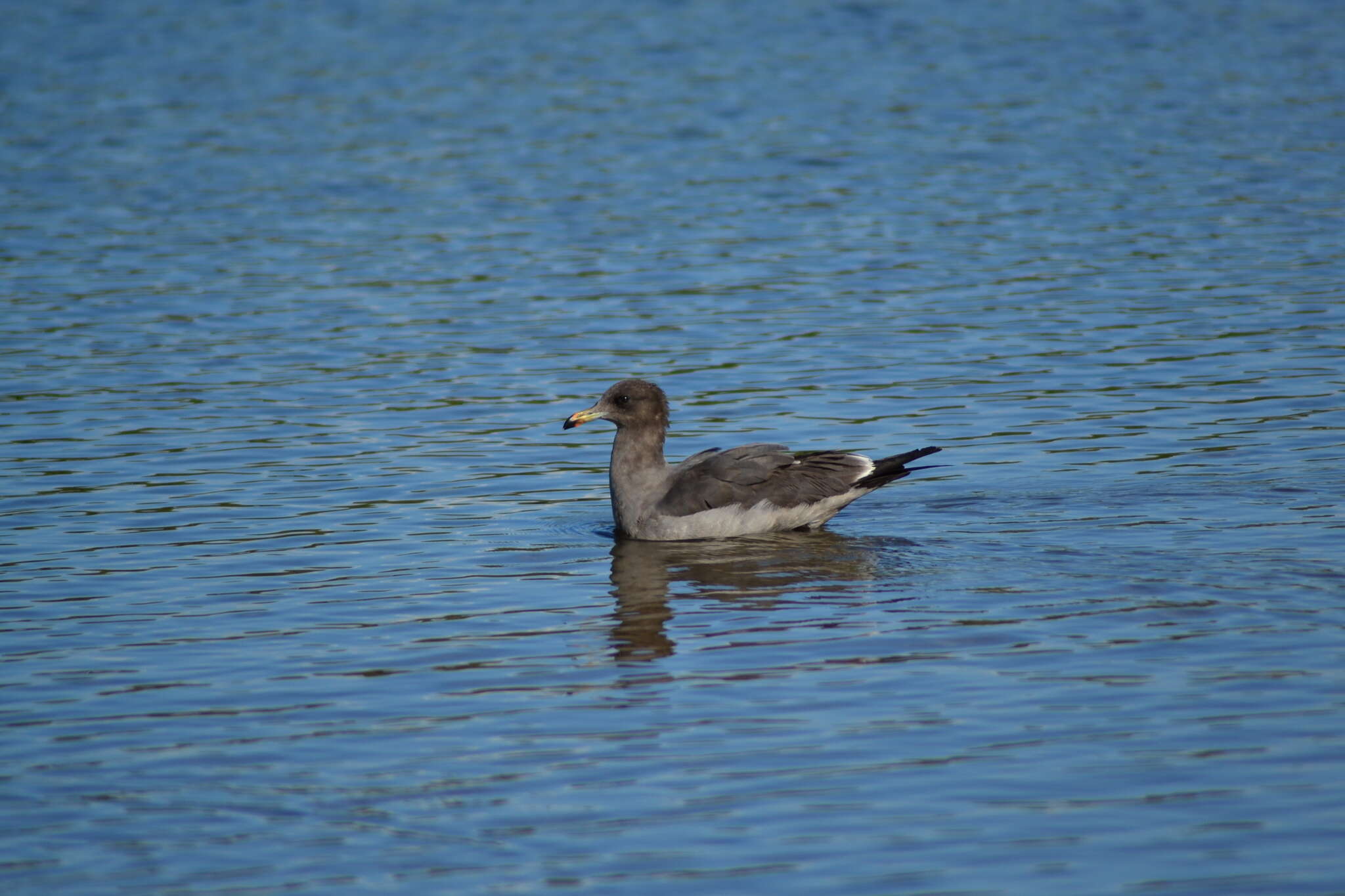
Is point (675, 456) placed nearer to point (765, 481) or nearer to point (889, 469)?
point (765, 481)

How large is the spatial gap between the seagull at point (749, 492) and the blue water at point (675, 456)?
9.9 inches

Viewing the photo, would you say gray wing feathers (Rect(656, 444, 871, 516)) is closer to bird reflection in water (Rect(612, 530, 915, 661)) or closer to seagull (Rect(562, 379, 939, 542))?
seagull (Rect(562, 379, 939, 542))

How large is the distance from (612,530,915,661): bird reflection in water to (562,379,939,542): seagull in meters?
0.12

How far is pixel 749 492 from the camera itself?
13352 mm

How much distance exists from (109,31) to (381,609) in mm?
31654

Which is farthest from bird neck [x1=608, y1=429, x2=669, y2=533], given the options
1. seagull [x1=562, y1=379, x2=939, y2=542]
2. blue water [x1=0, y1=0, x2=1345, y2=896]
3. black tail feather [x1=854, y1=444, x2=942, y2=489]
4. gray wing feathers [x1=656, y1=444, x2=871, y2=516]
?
black tail feather [x1=854, y1=444, x2=942, y2=489]

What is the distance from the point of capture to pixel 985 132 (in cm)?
2914

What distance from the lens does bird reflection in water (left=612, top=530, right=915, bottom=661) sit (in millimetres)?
→ 11133

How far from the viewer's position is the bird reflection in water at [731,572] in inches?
438

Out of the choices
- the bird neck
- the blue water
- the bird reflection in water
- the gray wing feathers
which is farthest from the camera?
the bird neck

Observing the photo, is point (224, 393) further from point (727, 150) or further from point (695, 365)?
point (727, 150)

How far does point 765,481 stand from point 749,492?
15 centimetres

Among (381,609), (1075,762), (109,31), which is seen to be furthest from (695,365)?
(109,31)

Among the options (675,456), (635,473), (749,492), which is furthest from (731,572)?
(675,456)
